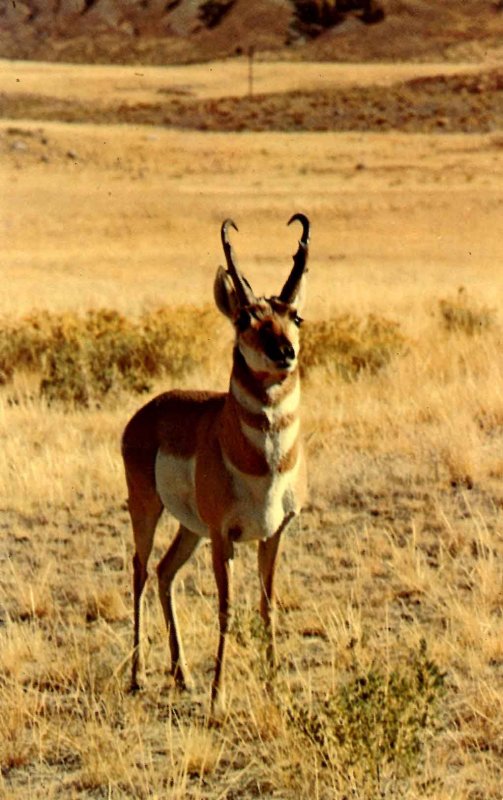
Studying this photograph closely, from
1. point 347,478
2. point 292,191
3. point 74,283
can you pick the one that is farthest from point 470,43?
point 347,478

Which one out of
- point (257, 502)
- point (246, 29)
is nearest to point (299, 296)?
point (257, 502)

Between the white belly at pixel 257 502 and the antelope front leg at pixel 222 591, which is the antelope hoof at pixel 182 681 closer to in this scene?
the antelope front leg at pixel 222 591

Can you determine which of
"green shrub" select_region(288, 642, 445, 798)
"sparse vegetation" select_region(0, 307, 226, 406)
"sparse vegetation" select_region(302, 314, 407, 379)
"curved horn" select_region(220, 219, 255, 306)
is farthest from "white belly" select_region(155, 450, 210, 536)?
"sparse vegetation" select_region(302, 314, 407, 379)

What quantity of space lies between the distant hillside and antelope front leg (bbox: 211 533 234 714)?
8126 centimetres

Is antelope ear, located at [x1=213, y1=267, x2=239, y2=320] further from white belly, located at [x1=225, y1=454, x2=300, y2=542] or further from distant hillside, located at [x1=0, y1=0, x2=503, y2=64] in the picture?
distant hillside, located at [x1=0, y1=0, x2=503, y2=64]

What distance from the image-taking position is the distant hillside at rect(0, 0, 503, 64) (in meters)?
98.9

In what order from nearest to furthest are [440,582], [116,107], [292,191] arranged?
[440,582], [292,191], [116,107]

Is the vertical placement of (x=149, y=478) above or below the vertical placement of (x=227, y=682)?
above

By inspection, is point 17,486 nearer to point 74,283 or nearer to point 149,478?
point 149,478

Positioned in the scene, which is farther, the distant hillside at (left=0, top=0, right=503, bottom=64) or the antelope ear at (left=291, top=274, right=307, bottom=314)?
the distant hillside at (left=0, top=0, right=503, bottom=64)

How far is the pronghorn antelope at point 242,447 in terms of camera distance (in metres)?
4.70

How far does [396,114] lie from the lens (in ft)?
178

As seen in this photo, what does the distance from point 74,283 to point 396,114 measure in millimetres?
35921

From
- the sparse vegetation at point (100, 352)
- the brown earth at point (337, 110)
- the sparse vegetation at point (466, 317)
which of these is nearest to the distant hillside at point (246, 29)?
the brown earth at point (337, 110)
